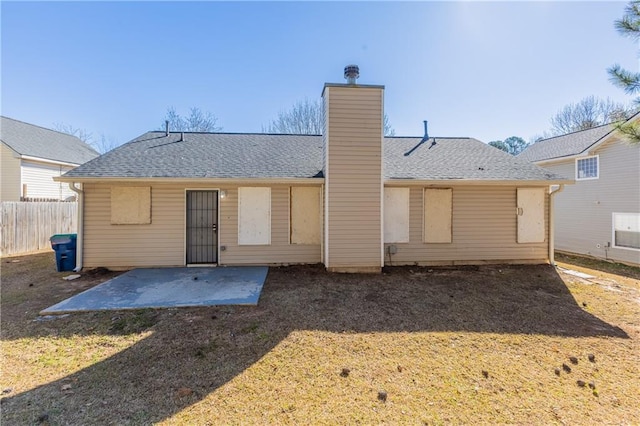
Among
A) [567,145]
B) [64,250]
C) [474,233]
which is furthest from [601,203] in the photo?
[64,250]

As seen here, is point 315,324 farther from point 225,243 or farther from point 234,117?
point 234,117

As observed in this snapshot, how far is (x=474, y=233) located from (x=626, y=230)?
20.1ft

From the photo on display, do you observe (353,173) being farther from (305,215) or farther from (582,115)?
(582,115)

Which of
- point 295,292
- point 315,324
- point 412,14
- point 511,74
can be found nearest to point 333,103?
point 412,14

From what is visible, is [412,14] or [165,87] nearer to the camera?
[412,14]

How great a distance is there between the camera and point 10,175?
42.1ft

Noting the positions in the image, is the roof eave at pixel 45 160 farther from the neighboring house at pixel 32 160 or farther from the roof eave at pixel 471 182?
the roof eave at pixel 471 182

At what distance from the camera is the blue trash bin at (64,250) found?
6.89m

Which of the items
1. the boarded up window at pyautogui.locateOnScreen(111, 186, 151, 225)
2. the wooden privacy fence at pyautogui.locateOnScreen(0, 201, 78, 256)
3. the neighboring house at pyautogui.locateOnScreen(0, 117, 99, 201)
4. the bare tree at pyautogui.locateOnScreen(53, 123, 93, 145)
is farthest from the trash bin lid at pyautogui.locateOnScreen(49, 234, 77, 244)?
the bare tree at pyautogui.locateOnScreen(53, 123, 93, 145)

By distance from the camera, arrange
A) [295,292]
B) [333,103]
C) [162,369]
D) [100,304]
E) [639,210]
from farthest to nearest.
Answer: [639,210] < [333,103] < [295,292] < [100,304] < [162,369]

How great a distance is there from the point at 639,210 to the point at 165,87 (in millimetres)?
21009

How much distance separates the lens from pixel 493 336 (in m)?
3.79

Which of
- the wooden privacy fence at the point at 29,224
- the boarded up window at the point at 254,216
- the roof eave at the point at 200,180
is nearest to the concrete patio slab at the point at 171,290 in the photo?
the boarded up window at the point at 254,216

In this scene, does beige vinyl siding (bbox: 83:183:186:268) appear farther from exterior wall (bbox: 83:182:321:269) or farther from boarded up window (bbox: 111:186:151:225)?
boarded up window (bbox: 111:186:151:225)
